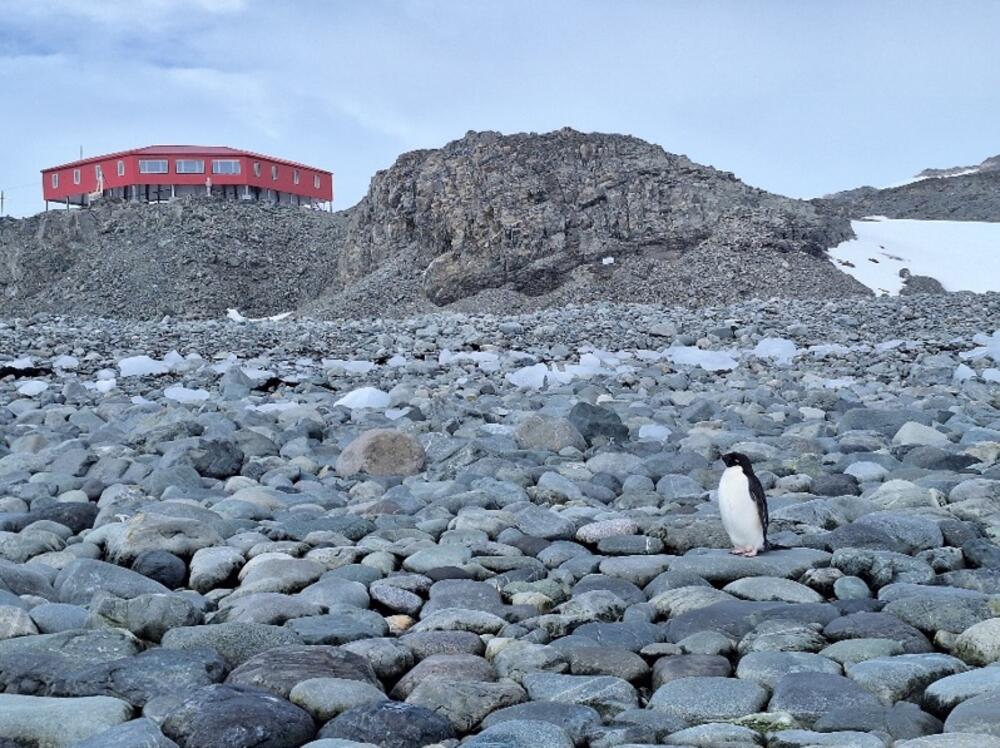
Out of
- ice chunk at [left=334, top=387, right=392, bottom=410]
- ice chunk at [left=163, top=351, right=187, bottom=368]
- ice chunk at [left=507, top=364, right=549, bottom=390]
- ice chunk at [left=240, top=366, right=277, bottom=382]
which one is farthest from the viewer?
ice chunk at [left=163, top=351, right=187, bottom=368]

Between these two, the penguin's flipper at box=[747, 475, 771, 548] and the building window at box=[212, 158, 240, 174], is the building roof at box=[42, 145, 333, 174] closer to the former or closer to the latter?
the building window at box=[212, 158, 240, 174]

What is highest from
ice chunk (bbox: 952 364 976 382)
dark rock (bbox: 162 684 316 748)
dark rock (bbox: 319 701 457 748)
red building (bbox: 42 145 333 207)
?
red building (bbox: 42 145 333 207)

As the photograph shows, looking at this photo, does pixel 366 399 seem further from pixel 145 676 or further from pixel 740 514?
pixel 145 676

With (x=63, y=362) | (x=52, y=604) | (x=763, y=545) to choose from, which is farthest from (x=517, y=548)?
(x=63, y=362)

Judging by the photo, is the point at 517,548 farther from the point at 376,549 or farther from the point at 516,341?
the point at 516,341

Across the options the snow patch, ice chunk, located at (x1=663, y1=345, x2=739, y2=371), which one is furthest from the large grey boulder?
the snow patch

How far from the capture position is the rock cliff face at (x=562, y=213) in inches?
939

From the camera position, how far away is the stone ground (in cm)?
266

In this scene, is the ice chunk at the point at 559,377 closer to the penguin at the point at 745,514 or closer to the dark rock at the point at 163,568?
the penguin at the point at 745,514

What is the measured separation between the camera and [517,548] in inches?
169

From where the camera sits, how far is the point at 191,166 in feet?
144

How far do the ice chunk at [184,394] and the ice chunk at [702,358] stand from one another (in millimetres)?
4620

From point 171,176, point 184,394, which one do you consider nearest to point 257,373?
point 184,394

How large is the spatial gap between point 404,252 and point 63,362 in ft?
54.9
